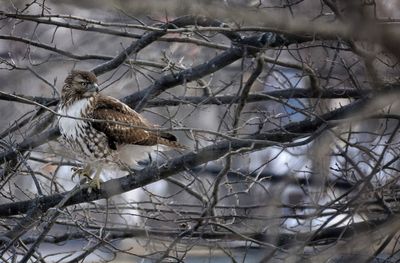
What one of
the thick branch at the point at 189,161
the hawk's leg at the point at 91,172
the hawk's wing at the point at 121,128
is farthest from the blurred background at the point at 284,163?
the hawk's wing at the point at 121,128

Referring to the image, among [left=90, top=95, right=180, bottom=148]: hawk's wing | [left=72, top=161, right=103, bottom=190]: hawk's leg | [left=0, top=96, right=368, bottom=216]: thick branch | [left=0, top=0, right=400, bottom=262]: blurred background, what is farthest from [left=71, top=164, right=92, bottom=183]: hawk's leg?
[left=0, top=96, right=368, bottom=216]: thick branch

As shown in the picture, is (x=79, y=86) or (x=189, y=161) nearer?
(x=189, y=161)

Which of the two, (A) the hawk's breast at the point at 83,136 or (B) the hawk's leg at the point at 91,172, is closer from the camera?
(B) the hawk's leg at the point at 91,172

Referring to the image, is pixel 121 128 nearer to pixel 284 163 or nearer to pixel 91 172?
pixel 91 172

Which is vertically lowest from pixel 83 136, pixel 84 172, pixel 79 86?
pixel 84 172

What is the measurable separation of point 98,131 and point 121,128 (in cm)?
18

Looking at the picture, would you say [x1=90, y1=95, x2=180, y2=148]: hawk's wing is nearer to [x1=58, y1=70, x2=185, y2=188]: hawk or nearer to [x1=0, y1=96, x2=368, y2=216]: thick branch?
[x1=58, y1=70, x2=185, y2=188]: hawk

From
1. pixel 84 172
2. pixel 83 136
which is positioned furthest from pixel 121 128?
pixel 84 172

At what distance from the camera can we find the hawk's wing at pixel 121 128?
6.38 meters

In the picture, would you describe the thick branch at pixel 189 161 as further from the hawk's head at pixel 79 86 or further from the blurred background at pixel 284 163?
the hawk's head at pixel 79 86

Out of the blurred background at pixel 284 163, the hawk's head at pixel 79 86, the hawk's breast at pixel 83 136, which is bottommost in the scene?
the blurred background at pixel 284 163

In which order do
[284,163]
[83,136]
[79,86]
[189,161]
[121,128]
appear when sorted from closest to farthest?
[189,161] < [284,163] < [83,136] < [121,128] < [79,86]

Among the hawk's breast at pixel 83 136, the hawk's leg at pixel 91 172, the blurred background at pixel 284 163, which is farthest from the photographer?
the hawk's breast at pixel 83 136

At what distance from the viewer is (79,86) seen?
21.7 feet
